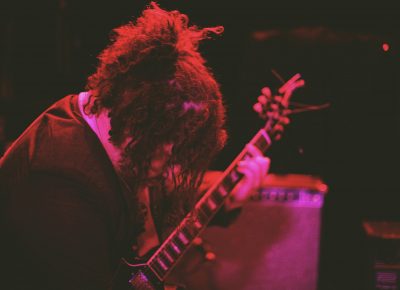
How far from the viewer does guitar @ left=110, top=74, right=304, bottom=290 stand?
1.73m

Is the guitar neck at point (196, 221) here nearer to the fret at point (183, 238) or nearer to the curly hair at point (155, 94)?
the fret at point (183, 238)

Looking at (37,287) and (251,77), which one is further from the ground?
(251,77)

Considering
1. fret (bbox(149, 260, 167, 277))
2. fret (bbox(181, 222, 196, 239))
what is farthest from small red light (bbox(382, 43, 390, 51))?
fret (bbox(149, 260, 167, 277))

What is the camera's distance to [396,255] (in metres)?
2.10

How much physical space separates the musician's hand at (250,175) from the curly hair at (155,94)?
72 centimetres

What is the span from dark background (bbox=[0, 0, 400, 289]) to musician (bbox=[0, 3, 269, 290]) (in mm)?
1231

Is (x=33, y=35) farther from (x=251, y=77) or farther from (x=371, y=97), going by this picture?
(x=371, y=97)

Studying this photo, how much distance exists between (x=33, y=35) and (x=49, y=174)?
5.95 ft

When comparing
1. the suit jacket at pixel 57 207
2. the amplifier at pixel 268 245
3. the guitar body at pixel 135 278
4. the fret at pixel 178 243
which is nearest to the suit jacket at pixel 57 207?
the suit jacket at pixel 57 207

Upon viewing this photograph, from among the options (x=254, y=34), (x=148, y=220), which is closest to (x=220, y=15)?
(x=254, y=34)

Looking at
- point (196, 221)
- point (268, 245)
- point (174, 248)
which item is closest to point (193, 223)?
point (196, 221)

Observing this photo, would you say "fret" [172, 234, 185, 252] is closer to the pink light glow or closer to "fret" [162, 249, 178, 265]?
"fret" [162, 249, 178, 265]

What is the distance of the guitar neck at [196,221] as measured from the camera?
1950 mm

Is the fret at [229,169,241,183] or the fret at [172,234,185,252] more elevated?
the fret at [229,169,241,183]
